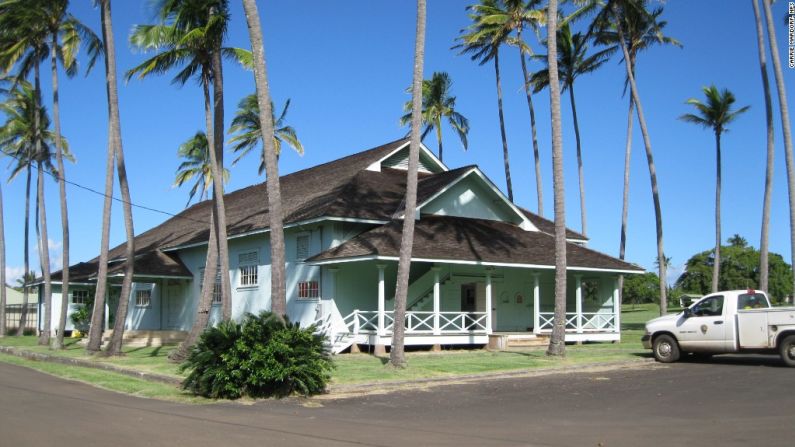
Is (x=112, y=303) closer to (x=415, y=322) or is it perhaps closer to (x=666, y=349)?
(x=415, y=322)

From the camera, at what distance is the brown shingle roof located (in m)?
23.3

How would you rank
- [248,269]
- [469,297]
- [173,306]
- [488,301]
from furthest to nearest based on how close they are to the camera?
[173,306] < [248,269] < [469,297] < [488,301]

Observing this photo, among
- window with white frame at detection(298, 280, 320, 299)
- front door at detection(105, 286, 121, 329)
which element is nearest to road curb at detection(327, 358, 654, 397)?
window with white frame at detection(298, 280, 320, 299)

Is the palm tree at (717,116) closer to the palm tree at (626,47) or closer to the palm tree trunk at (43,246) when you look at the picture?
the palm tree at (626,47)

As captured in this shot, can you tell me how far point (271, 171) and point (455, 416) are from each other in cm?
750

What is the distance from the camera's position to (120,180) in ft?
79.2

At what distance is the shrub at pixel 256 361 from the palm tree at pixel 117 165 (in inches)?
393

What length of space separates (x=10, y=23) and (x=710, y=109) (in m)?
34.1

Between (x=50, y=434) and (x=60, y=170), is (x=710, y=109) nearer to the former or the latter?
(x=60, y=170)

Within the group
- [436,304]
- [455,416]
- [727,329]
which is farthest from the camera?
[436,304]

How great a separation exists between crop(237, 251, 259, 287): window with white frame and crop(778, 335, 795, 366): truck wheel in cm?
1820

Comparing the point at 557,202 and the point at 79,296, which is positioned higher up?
the point at 557,202

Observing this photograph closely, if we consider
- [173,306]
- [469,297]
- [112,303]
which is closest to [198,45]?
[469,297]

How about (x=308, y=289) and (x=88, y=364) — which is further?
(x=308, y=289)
